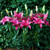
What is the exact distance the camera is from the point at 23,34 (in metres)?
2.04

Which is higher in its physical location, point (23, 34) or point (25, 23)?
point (25, 23)

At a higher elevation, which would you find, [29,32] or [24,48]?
[29,32]

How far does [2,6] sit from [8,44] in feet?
2.90

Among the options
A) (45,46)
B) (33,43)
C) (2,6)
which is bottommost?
(45,46)

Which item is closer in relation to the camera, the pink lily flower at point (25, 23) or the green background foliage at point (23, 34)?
the pink lily flower at point (25, 23)

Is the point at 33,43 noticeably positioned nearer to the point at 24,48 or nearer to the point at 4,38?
the point at 24,48

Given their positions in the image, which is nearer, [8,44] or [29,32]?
[29,32]

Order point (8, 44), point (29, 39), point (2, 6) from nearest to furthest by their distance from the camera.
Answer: point (29, 39), point (8, 44), point (2, 6)

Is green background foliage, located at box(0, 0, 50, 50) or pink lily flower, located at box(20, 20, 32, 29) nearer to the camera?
pink lily flower, located at box(20, 20, 32, 29)

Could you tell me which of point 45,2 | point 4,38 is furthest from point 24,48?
point 45,2

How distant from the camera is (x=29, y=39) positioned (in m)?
2.16

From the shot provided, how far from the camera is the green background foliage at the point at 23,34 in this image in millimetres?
2096

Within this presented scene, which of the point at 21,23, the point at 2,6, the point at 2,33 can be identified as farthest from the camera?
the point at 2,6

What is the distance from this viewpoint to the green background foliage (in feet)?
6.88
